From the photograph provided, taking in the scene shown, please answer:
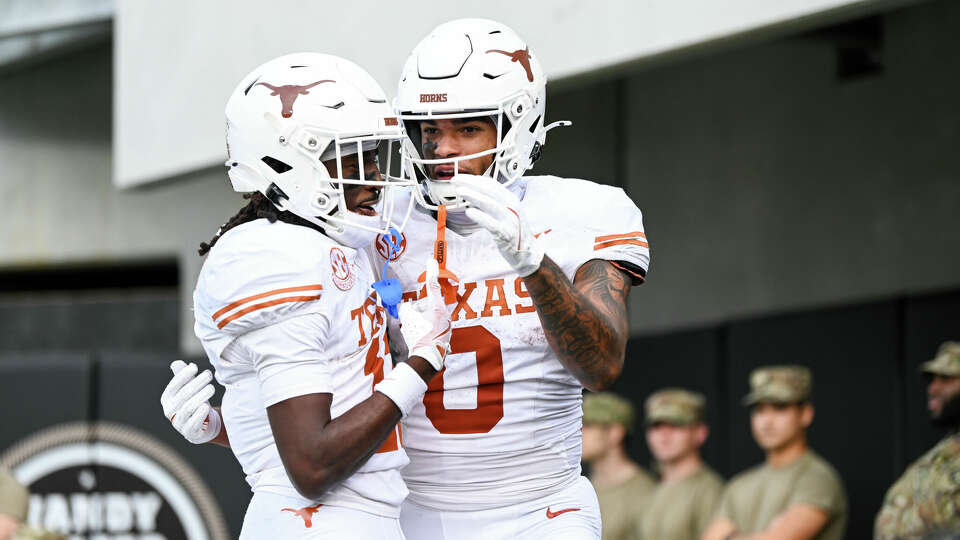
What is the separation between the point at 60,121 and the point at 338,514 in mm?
7978

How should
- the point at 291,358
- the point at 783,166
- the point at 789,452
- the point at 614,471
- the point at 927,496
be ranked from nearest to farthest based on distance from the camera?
the point at 291,358 < the point at 927,496 < the point at 789,452 < the point at 614,471 < the point at 783,166

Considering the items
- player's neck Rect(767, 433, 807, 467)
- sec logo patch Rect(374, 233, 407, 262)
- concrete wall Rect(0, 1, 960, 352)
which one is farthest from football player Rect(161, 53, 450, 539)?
concrete wall Rect(0, 1, 960, 352)

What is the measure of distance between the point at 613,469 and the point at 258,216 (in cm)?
473

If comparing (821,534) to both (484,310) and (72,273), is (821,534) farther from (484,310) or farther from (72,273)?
(72,273)

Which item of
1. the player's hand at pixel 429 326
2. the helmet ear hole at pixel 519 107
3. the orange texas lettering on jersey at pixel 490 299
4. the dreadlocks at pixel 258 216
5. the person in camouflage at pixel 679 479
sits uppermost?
the helmet ear hole at pixel 519 107

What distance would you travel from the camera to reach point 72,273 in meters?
10.5

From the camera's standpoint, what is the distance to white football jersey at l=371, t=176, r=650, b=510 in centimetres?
328

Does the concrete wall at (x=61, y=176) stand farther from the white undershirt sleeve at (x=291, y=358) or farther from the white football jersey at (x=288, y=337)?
the white undershirt sleeve at (x=291, y=358)

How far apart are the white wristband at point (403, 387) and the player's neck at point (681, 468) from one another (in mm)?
4639

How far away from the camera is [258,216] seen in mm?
3076

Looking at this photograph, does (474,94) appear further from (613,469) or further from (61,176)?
(61,176)

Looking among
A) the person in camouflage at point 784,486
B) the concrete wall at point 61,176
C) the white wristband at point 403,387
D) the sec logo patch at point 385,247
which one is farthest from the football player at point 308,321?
the concrete wall at point 61,176

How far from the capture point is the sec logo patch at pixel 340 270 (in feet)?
9.53

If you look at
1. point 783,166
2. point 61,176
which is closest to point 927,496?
point 783,166
